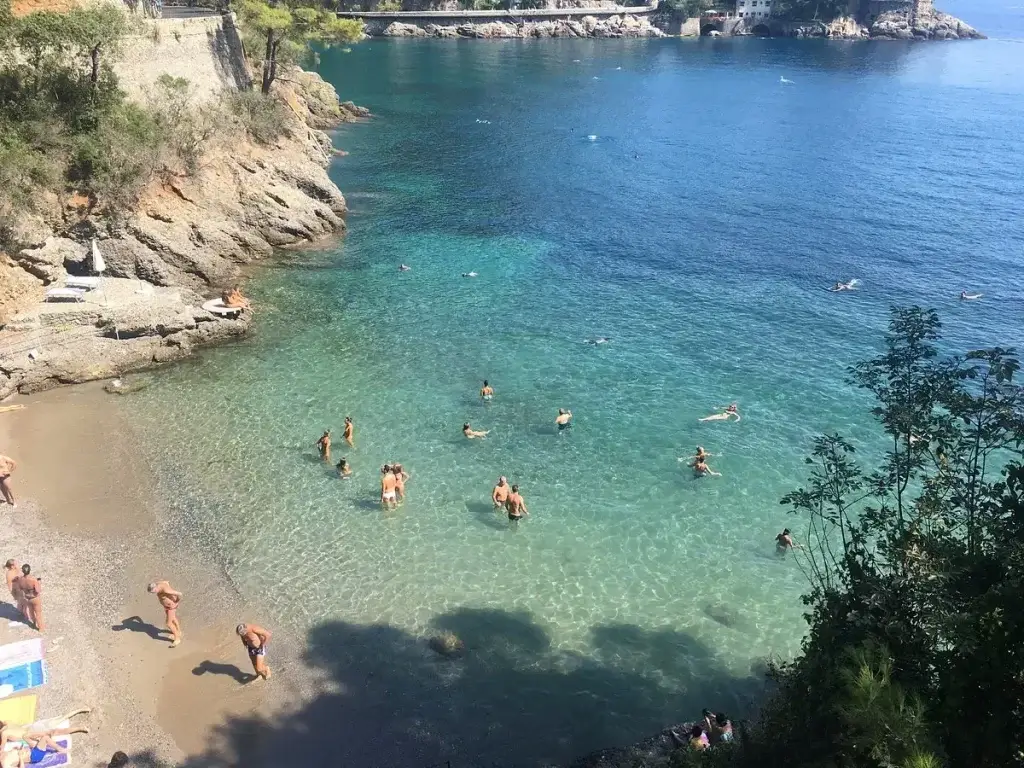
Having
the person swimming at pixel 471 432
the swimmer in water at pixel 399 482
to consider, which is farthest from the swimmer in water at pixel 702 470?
the swimmer in water at pixel 399 482

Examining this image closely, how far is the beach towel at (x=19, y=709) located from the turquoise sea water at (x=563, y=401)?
442 cm

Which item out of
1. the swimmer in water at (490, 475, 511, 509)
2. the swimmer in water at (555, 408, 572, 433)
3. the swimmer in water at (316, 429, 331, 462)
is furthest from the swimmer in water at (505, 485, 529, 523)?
the swimmer in water at (316, 429, 331, 462)

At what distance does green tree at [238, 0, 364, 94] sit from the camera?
44.3 m

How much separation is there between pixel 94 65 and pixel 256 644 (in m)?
24.7

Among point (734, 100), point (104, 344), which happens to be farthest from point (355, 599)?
point (734, 100)

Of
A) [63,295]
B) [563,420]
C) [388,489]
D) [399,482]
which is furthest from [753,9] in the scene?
[388,489]

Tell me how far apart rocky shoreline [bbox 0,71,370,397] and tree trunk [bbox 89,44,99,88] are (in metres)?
4.16

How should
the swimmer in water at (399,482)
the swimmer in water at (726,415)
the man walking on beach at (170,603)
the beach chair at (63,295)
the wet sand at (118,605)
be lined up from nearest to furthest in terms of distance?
the wet sand at (118,605), the man walking on beach at (170,603), the swimmer in water at (399,482), the swimmer in water at (726,415), the beach chair at (63,295)

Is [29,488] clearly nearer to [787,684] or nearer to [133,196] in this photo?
[133,196]

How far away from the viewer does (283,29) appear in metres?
45.3

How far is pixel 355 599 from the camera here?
1628cm

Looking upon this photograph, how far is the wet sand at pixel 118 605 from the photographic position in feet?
43.4

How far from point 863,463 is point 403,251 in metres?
22.5

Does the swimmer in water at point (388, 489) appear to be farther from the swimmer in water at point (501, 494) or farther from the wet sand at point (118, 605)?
the wet sand at point (118, 605)
